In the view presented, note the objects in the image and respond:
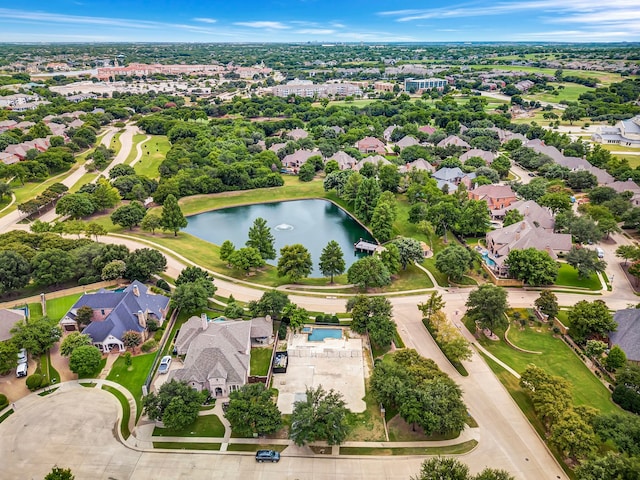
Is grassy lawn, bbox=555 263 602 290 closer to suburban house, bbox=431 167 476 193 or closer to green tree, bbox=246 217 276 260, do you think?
suburban house, bbox=431 167 476 193

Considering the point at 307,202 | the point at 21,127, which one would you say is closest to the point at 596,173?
the point at 307,202

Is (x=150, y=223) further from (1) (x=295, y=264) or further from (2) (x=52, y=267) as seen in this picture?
(1) (x=295, y=264)

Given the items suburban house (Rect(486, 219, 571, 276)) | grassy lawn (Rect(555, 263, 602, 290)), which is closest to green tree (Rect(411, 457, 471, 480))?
suburban house (Rect(486, 219, 571, 276))

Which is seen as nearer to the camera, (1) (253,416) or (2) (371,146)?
(1) (253,416)

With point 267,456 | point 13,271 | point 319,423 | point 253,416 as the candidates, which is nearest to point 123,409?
point 253,416

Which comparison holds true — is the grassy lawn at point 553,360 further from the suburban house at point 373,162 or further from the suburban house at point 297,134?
the suburban house at point 297,134

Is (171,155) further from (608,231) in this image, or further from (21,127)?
(608,231)
